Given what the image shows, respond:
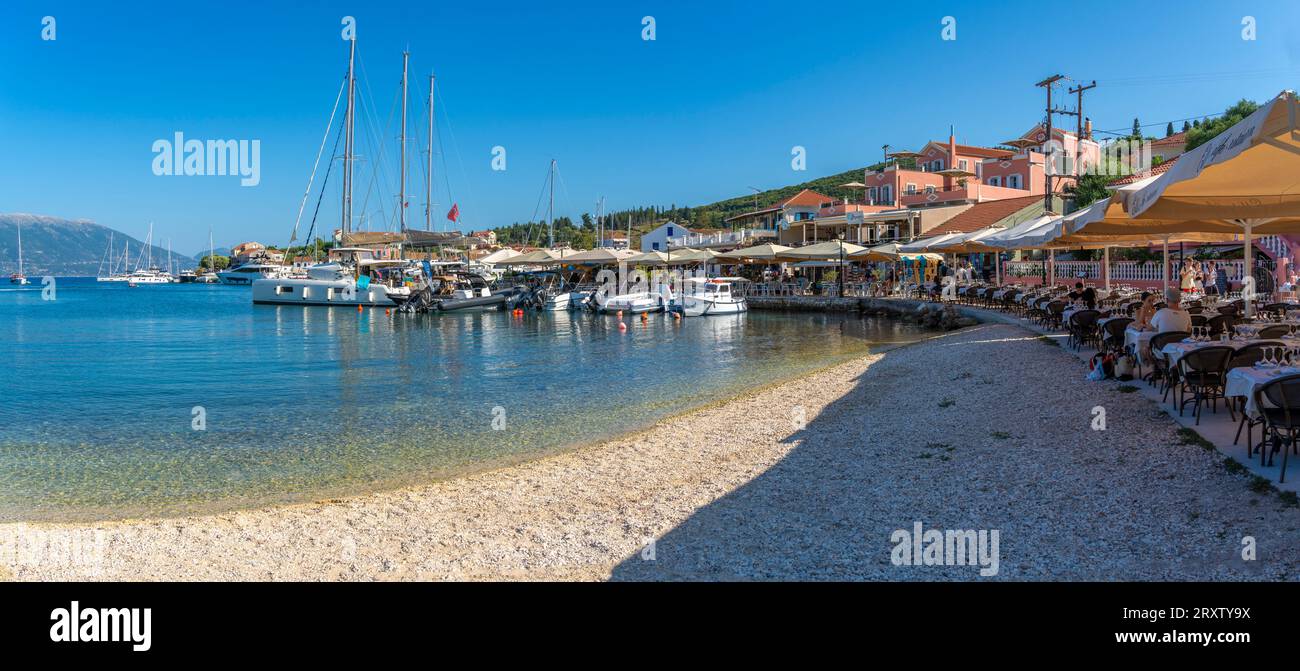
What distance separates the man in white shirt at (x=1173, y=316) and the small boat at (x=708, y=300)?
3307cm

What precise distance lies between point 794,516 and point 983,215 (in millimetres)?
45267

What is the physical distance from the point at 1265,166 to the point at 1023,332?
44.4 feet

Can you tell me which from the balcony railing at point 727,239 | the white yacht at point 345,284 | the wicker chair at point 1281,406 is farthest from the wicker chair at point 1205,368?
the balcony railing at point 727,239

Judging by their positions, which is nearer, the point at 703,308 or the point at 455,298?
the point at 703,308

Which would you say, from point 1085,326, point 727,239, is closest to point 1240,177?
point 1085,326

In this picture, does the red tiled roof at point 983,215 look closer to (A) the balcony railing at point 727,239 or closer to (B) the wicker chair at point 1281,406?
(A) the balcony railing at point 727,239

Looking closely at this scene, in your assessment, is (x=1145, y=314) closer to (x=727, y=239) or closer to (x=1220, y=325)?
(x=1220, y=325)

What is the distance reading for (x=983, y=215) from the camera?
47.6 metres

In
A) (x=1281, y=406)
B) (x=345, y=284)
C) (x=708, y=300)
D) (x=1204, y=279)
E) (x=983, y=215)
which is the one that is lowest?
(x=1281, y=406)

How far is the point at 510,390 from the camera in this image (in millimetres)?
19234

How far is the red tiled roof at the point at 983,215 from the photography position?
46.0 metres
